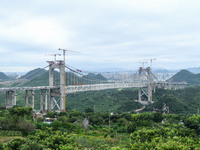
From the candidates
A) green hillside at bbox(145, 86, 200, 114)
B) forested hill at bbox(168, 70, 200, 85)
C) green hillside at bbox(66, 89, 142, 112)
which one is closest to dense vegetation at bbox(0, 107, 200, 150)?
green hillside at bbox(145, 86, 200, 114)

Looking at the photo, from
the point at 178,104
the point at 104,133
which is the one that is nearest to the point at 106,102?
the point at 178,104

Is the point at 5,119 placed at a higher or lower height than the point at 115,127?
higher

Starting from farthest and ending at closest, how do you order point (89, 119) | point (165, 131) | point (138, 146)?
1. point (89, 119)
2. point (165, 131)
3. point (138, 146)

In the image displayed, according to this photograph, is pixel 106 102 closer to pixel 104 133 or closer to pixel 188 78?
pixel 104 133

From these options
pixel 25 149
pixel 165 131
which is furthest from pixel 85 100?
pixel 25 149

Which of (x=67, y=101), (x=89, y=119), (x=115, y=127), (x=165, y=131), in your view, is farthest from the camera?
(x=67, y=101)

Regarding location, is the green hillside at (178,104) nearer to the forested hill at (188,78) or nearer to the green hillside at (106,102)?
the green hillside at (106,102)

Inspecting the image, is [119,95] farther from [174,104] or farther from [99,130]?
[99,130]

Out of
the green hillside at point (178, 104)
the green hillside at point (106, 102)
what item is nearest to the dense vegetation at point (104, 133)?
the green hillside at point (178, 104)
